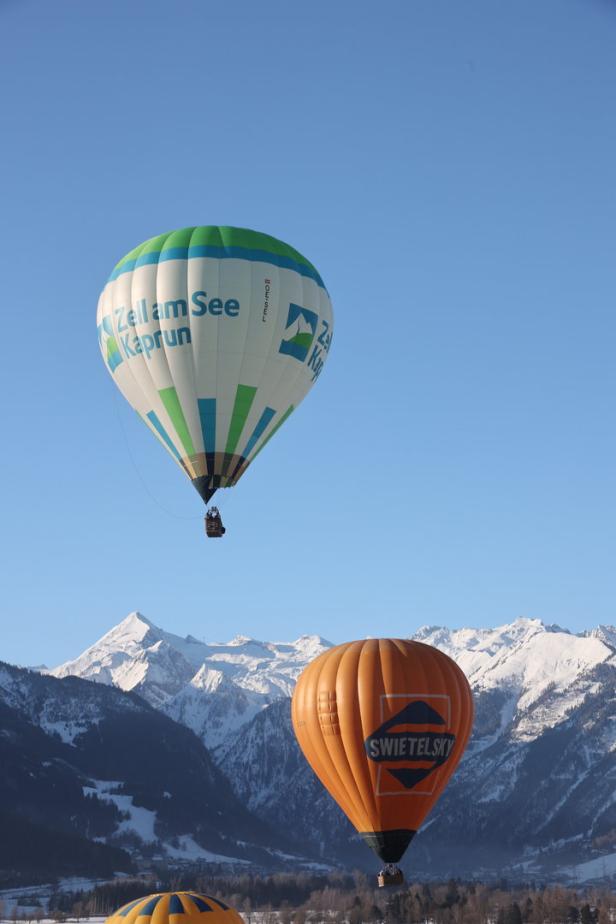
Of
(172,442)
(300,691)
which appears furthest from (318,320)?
(300,691)

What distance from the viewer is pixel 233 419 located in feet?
219

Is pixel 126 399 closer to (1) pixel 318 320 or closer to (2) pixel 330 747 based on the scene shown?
(1) pixel 318 320

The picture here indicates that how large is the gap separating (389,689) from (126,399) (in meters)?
19.8

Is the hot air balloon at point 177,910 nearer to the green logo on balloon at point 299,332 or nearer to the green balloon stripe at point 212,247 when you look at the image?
the green logo on balloon at point 299,332

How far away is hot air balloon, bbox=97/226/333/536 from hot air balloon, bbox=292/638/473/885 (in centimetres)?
1038

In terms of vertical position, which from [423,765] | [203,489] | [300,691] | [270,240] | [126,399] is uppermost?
[270,240]

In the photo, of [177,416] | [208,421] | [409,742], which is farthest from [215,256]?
[409,742]

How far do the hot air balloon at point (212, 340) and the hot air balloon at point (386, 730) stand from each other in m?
10.4

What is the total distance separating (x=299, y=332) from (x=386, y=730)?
19971 millimetres

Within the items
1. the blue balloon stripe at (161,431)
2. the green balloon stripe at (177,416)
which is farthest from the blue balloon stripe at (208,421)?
the blue balloon stripe at (161,431)

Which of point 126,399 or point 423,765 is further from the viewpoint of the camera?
point 126,399

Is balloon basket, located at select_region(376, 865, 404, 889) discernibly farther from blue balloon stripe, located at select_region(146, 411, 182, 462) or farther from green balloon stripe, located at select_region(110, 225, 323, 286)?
green balloon stripe, located at select_region(110, 225, 323, 286)

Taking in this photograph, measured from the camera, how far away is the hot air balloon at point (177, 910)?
83.6 m

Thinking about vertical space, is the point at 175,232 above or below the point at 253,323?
above
